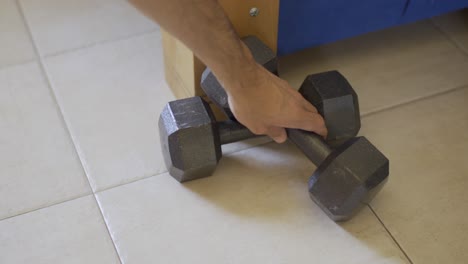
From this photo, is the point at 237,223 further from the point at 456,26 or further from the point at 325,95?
the point at 456,26

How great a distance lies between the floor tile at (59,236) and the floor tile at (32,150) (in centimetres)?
3

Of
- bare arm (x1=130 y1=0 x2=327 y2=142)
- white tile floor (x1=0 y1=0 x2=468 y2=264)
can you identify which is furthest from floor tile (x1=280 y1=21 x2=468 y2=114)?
bare arm (x1=130 y1=0 x2=327 y2=142)

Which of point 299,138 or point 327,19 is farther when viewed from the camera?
point 327,19

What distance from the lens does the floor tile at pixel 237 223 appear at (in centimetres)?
112

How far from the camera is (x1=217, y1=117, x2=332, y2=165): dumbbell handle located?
1165mm

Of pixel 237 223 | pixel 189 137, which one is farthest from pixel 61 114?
pixel 237 223

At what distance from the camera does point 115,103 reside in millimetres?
1360

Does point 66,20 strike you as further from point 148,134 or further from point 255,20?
point 255,20

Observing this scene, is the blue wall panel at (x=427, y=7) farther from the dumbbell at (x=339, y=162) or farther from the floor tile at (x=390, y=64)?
the dumbbell at (x=339, y=162)

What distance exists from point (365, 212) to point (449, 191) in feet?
0.59

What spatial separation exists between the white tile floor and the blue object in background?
0.11 meters

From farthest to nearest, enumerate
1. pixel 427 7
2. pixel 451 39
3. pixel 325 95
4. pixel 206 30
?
pixel 451 39 < pixel 427 7 < pixel 325 95 < pixel 206 30

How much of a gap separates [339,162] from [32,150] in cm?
61

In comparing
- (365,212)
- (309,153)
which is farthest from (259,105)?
(365,212)
